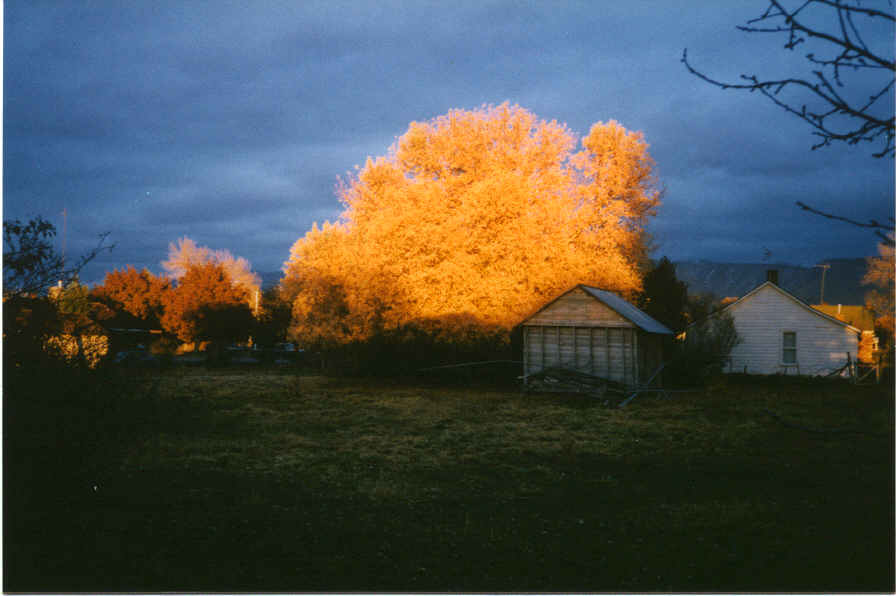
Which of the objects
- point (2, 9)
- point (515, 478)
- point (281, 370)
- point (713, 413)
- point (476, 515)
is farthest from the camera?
point (281, 370)

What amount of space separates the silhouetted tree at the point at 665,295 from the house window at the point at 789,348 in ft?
17.4

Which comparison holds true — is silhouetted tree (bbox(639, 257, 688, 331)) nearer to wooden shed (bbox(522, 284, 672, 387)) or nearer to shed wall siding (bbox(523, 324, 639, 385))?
wooden shed (bbox(522, 284, 672, 387))

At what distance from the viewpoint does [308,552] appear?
5.54m

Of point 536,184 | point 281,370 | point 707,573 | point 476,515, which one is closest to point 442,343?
point 536,184

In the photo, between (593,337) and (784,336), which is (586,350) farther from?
(784,336)

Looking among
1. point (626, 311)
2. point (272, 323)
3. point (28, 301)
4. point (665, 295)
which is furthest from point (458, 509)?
point (272, 323)

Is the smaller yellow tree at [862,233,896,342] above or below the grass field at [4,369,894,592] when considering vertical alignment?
above

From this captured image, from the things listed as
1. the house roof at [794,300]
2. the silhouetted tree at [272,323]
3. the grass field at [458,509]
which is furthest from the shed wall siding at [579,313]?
the silhouetted tree at [272,323]

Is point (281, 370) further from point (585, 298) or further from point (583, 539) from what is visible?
point (583, 539)

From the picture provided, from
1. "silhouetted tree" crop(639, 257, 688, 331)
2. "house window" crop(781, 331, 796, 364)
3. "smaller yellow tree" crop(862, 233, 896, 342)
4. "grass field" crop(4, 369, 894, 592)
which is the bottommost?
"grass field" crop(4, 369, 894, 592)

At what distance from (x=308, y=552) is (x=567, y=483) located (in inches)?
160

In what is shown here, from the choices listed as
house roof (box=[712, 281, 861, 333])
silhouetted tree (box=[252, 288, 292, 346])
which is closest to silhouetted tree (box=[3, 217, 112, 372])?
house roof (box=[712, 281, 861, 333])

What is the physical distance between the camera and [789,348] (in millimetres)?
28750

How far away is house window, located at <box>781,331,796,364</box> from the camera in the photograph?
2875 centimetres
